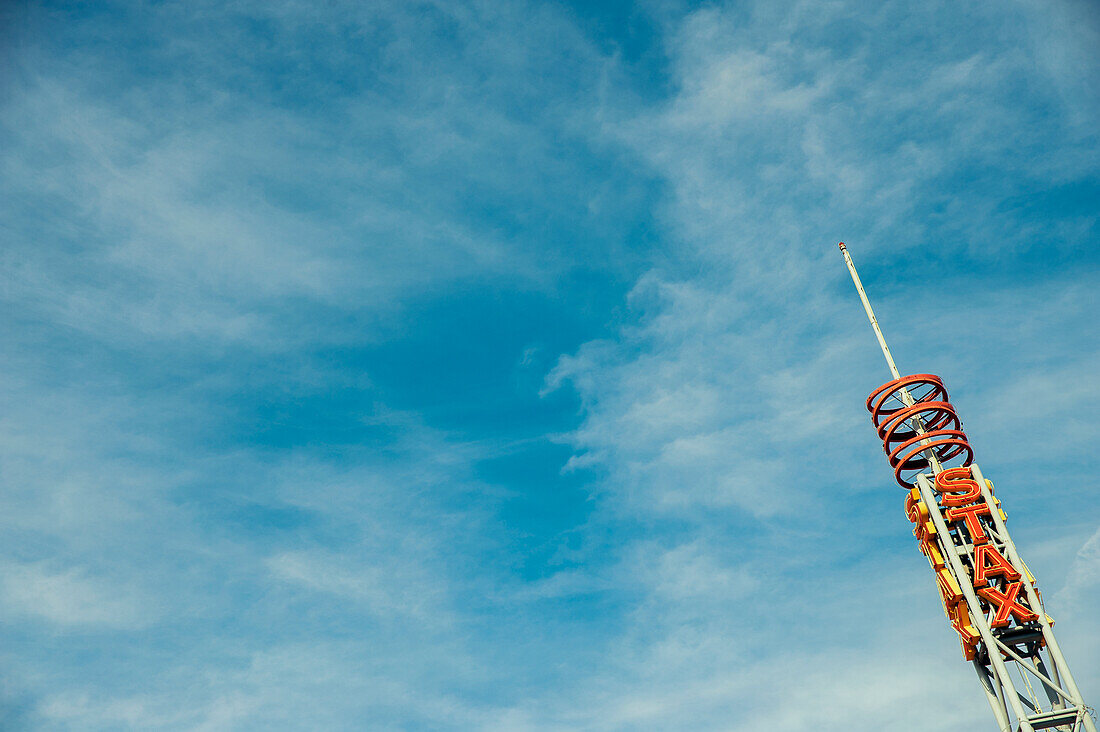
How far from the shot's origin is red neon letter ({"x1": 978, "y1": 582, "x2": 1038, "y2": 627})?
58.9 meters

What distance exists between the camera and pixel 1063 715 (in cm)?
5622

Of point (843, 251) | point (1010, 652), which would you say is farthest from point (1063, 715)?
point (843, 251)

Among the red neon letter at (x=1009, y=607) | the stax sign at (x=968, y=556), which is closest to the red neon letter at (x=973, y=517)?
the stax sign at (x=968, y=556)

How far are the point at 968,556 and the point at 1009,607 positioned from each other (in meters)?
5.19

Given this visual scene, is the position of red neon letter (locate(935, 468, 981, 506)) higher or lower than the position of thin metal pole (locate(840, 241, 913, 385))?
lower

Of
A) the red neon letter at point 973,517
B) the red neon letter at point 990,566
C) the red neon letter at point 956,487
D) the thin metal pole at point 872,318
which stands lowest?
the red neon letter at point 990,566

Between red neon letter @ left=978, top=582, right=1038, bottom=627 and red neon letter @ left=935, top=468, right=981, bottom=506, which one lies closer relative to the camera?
red neon letter @ left=978, top=582, right=1038, bottom=627

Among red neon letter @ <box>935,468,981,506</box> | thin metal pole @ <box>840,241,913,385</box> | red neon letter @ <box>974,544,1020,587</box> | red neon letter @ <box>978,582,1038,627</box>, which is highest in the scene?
thin metal pole @ <box>840,241,913,385</box>

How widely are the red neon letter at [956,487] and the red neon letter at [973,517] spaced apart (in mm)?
692

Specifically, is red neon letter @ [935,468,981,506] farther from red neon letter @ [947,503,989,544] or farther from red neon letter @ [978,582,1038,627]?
red neon letter @ [978,582,1038,627]

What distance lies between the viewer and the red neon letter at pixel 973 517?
6231 centimetres

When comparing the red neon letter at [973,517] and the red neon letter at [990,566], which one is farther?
the red neon letter at [973,517]

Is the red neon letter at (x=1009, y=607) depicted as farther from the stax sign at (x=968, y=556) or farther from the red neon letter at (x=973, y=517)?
the red neon letter at (x=973, y=517)

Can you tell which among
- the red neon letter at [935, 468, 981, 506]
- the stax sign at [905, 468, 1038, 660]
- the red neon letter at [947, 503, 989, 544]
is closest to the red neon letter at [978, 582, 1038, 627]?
the stax sign at [905, 468, 1038, 660]
